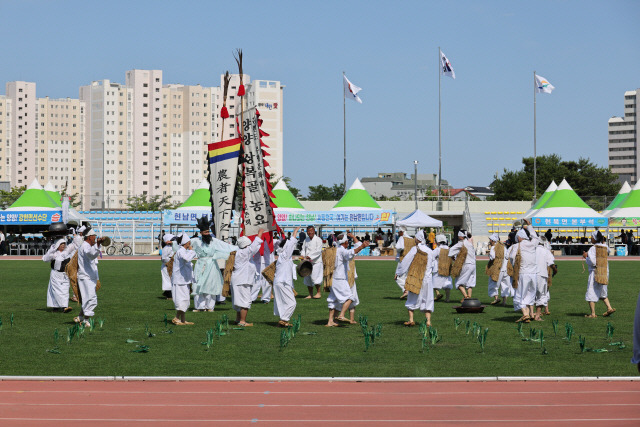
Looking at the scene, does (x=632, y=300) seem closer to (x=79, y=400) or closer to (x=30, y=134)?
(x=79, y=400)

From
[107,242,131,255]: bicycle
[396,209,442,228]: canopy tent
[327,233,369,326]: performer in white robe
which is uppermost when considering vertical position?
[396,209,442,228]: canopy tent

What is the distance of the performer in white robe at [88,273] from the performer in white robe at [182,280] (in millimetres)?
1383

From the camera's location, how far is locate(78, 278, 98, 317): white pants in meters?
14.9

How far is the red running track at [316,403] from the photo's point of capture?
7.72m

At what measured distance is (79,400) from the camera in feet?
28.0

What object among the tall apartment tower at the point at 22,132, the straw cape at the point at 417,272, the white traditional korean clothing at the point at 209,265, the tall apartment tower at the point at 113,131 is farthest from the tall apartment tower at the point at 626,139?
the straw cape at the point at 417,272

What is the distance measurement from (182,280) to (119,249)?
118ft

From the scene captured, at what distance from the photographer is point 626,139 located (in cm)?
18500

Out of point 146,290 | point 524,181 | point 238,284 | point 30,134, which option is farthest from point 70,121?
→ point 238,284

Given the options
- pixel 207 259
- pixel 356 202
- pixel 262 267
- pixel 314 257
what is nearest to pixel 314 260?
pixel 314 257

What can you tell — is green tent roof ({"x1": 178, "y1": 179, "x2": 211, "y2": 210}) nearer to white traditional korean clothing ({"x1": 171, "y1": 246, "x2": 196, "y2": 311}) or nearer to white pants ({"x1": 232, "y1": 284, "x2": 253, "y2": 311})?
white traditional korean clothing ({"x1": 171, "y1": 246, "x2": 196, "y2": 311})

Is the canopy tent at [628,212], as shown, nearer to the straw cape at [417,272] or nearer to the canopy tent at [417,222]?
the canopy tent at [417,222]

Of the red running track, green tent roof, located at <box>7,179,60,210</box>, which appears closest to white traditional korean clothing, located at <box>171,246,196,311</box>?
the red running track

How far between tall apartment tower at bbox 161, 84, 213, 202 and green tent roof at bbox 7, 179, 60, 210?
332 ft
